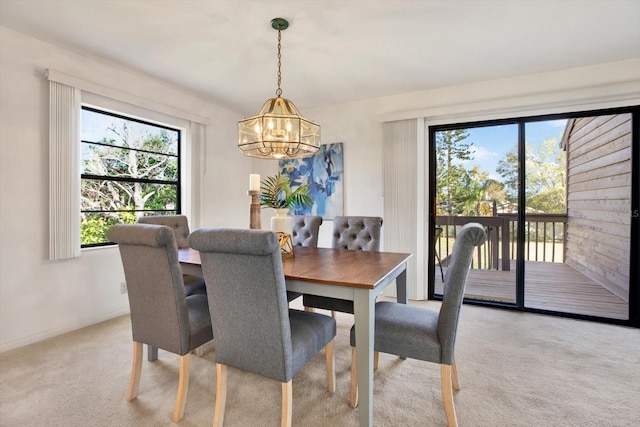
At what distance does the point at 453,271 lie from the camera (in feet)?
5.26

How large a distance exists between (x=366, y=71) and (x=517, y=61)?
1.39m

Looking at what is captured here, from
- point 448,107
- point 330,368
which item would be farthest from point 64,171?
point 448,107

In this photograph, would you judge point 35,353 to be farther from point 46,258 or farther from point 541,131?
point 541,131

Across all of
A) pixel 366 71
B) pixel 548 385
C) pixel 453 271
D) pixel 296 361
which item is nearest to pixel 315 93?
pixel 366 71

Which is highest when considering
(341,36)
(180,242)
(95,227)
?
(341,36)

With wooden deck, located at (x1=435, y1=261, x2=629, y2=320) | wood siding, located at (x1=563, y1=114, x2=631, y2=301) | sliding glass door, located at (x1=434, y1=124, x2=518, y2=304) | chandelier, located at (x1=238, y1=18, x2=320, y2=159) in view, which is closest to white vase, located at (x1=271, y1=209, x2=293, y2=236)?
chandelier, located at (x1=238, y1=18, x2=320, y2=159)

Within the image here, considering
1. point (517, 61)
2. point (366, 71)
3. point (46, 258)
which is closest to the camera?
point (46, 258)

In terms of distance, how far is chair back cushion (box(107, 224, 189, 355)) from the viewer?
5.17 ft

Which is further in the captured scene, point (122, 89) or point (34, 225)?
point (122, 89)

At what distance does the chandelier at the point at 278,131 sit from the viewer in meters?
2.10

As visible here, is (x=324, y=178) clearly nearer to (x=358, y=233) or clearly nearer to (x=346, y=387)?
(x=358, y=233)

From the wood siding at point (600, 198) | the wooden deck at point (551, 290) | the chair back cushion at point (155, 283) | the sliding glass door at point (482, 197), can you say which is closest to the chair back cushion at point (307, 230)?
the chair back cushion at point (155, 283)

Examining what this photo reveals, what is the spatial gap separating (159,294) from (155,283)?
61 millimetres

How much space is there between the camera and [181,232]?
9.36 feet
